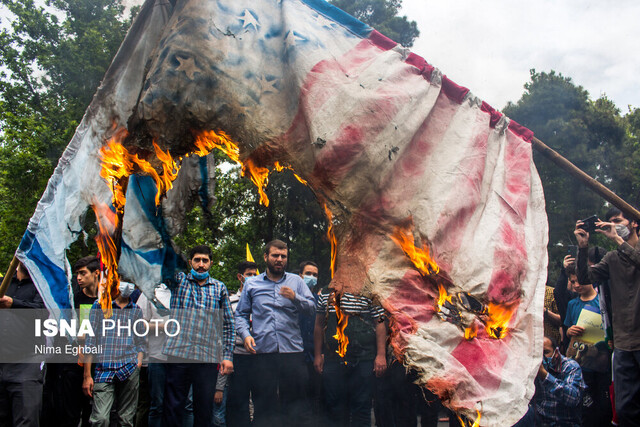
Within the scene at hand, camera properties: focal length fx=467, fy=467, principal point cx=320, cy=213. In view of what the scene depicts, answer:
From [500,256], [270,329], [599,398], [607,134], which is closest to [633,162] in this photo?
[607,134]

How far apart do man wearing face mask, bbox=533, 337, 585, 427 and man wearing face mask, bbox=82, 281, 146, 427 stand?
13.2ft

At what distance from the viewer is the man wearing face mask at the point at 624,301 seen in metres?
3.65

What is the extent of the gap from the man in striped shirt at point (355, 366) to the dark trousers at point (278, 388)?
0.25 metres

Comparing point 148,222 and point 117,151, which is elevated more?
point 117,151

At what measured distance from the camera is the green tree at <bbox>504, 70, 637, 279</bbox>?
57.9 ft

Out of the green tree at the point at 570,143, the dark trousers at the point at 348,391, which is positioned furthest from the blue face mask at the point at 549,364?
the green tree at the point at 570,143

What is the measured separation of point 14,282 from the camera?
4.55m

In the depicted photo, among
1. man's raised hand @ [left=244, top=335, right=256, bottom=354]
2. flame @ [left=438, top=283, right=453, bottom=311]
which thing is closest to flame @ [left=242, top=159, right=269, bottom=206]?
flame @ [left=438, top=283, right=453, bottom=311]

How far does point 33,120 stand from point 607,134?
21.3m

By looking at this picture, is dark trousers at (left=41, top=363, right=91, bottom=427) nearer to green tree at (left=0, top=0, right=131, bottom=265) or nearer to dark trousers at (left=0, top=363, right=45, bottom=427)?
dark trousers at (left=0, top=363, right=45, bottom=427)

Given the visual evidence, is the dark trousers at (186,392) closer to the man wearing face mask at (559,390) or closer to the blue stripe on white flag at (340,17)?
the man wearing face mask at (559,390)

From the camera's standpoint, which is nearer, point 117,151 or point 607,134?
point 117,151

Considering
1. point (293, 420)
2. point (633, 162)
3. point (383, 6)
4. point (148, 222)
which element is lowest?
point (293, 420)

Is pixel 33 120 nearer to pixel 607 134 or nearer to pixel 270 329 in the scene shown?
pixel 270 329
